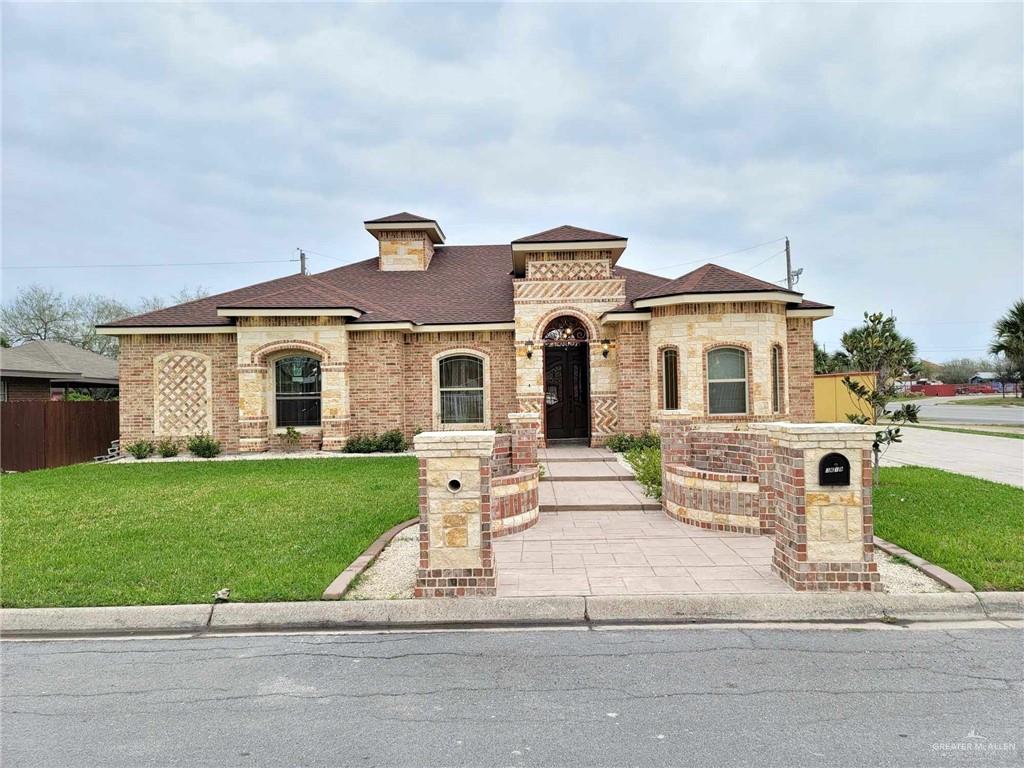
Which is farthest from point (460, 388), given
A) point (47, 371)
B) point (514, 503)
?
point (47, 371)

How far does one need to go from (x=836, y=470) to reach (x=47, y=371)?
988 inches

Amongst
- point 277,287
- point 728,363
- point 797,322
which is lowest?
point 728,363

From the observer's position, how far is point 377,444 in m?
15.0

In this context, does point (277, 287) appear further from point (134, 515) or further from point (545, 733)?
point (545, 733)

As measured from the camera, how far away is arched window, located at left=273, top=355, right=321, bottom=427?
1552 centimetres

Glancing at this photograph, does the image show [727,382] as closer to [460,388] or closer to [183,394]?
[460,388]

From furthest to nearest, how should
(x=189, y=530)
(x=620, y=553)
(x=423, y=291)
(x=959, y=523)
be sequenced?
(x=423, y=291) < (x=189, y=530) < (x=959, y=523) < (x=620, y=553)

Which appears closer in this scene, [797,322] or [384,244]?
[797,322]

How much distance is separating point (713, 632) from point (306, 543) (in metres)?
4.35

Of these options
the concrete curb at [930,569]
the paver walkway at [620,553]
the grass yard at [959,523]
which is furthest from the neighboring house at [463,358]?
the concrete curb at [930,569]

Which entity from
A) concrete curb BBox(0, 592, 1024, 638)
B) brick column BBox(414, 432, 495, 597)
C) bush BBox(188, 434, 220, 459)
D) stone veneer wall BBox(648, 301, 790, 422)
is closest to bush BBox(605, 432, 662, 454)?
stone veneer wall BBox(648, 301, 790, 422)

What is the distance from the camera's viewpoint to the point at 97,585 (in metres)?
5.26

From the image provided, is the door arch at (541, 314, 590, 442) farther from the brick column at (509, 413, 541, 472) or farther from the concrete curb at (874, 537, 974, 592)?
the concrete curb at (874, 537, 974, 592)

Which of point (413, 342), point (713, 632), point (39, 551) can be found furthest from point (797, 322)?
point (39, 551)
